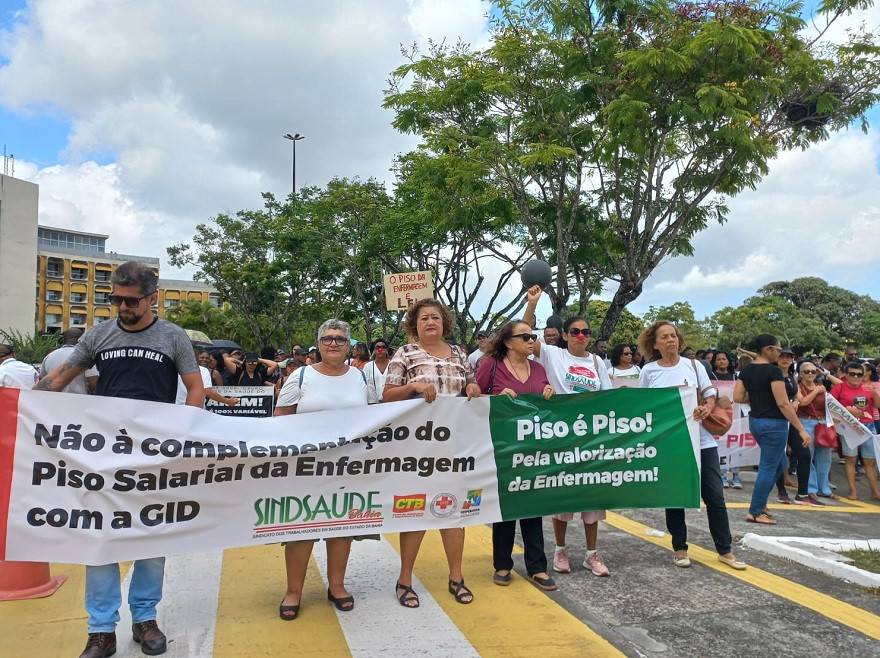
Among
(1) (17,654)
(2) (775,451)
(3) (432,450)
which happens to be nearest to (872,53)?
(2) (775,451)

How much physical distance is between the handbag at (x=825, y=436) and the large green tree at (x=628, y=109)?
218 inches

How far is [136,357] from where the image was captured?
12.8ft

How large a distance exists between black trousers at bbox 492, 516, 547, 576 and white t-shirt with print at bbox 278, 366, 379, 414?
1460mm

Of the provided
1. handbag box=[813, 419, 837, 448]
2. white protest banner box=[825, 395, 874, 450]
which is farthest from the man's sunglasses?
white protest banner box=[825, 395, 874, 450]

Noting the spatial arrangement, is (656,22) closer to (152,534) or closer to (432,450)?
(432,450)

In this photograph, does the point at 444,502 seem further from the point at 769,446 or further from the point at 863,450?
the point at 863,450

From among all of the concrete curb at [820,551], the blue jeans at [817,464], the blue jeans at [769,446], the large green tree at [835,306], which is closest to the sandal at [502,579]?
the concrete curb at [820,551]

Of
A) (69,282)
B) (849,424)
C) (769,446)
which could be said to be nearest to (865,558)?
(769,446)

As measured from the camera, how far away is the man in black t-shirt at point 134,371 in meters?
3.71

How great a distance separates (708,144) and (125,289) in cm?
1211

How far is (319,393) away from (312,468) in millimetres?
480

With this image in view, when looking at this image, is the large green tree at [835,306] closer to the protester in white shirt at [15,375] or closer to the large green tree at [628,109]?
the large green tree at [628,109]

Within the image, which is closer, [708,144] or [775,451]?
[775,451]

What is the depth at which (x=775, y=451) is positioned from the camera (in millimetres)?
6715
